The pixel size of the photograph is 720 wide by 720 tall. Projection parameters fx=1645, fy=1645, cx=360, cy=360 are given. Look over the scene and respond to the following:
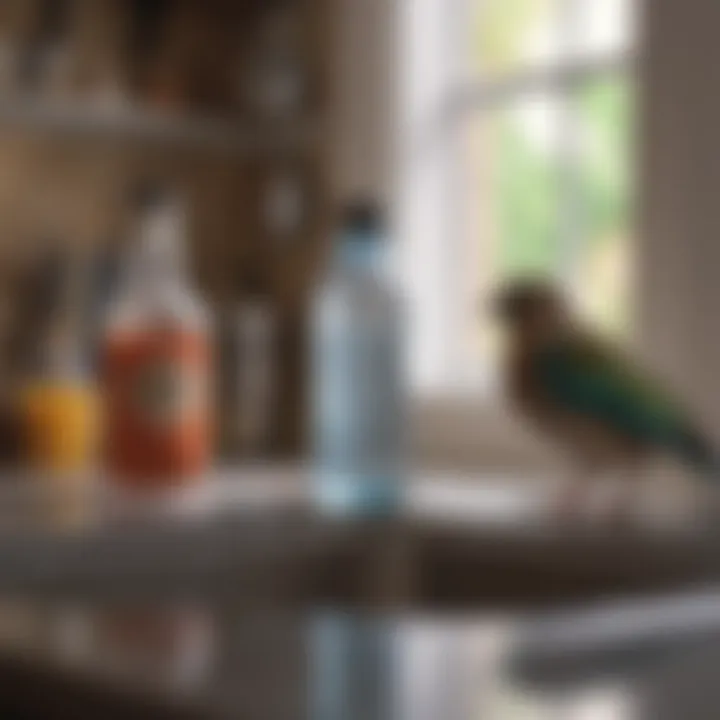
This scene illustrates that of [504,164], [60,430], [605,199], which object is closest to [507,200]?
[504,164]

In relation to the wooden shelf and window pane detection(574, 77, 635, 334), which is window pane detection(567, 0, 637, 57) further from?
the wooden shelf

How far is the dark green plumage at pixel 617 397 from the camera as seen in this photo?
4.27 ft

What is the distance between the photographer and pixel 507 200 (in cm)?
195

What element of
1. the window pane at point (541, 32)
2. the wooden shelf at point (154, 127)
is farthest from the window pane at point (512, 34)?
the wooden shelf at point (154, 127)

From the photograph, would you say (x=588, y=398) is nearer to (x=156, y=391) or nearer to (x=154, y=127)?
(x=156, y=391)

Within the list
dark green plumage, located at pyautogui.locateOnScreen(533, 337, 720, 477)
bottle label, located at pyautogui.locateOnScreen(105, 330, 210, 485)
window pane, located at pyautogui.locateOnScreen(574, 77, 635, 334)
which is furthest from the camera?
window pane, located at pyautogui.locateOnScreen(574, 77, 635, 334)

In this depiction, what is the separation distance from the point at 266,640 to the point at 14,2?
140 cm

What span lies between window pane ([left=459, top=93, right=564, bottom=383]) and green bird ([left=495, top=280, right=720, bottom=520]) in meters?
0.44

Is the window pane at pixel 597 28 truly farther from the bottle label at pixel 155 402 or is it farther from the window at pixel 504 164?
the bottle label at pixel 155 402

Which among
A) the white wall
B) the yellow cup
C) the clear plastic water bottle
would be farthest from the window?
the yellow cup

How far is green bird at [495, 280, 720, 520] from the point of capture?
131cm

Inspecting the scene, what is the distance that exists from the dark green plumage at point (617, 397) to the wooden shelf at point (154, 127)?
0.81 meters

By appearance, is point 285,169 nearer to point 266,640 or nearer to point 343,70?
point 343,70

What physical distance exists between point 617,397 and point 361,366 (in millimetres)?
295
